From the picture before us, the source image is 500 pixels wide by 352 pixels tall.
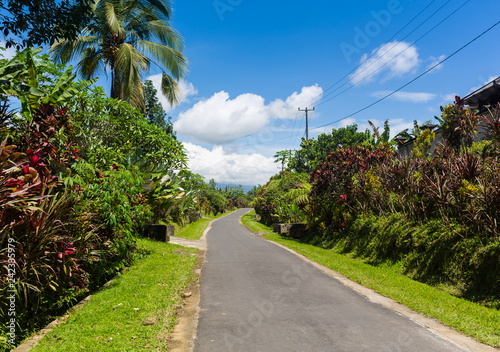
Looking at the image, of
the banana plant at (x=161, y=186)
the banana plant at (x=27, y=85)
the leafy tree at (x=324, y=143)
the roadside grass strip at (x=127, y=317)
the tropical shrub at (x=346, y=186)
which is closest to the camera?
the roadside grass strip at (x=127, y=317)

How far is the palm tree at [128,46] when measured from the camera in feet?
49.9

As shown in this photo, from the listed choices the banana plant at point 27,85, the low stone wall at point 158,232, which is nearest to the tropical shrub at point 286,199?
the low stone wall at point 158,232

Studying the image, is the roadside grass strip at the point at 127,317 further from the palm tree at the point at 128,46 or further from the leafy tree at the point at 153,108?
the leafy tree at the point at 153,108

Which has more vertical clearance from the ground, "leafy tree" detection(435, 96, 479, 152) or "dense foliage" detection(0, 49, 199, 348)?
"leafy tree" detection(435, 96, 479, 152)

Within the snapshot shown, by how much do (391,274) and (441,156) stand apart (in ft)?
13.9

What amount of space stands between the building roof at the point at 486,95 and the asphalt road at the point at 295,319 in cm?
1470

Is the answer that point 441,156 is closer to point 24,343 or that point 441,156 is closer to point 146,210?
point 146,210

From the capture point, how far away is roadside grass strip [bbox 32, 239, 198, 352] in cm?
442

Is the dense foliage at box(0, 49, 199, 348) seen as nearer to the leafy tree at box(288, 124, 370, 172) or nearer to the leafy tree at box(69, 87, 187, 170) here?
the leafy tree at box(69, 87, 187, 170)

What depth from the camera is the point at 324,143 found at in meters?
41.6

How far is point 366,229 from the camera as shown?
13805mm

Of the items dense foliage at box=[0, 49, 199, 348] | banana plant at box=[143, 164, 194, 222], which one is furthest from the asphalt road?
banana plant at box=[143, 164, 194, 222]

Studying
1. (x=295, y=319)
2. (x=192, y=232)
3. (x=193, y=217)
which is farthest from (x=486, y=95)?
(x=193, y=217)

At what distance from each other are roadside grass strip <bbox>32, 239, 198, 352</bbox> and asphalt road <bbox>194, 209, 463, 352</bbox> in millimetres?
601
